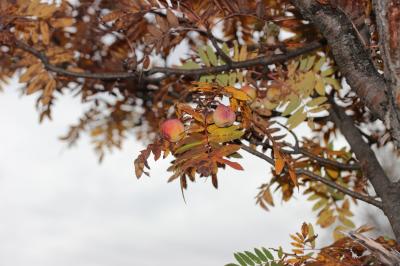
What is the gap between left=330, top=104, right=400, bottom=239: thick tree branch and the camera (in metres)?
1.86

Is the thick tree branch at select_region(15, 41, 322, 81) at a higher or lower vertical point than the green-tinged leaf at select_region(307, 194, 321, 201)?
higher

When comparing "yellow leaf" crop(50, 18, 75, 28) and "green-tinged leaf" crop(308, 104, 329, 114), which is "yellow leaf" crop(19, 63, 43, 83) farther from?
"green-tinged leaf" crop(308, 104, 329, 114)

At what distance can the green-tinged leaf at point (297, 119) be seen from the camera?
1992 mm

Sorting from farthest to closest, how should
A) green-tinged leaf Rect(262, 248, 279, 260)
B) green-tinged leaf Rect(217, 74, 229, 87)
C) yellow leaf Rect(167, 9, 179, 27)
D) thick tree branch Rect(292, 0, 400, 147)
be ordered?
green-tinged leaf Rect(217, 74, 229, 87)
yellow leaf Rect(167, 9, 179, 27)
green-tinged leaf Rect(262, 248, 279, 260)
thick tree branch Rect(292, 0, 400, 147)

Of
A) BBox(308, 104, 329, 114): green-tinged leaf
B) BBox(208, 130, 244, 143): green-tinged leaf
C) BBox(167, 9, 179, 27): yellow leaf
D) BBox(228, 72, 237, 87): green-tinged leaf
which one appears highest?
BBox(167, 9, 179, 27): yellow leaf

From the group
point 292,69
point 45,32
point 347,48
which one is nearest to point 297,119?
point 292,69

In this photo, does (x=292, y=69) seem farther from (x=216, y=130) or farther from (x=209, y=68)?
(x=216, y=130)

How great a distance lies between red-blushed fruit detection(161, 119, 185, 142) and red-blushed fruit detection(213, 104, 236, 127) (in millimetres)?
97

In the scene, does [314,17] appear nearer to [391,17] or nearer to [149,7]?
[391,17]

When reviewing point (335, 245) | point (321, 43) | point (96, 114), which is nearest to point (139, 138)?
point (96, 114)

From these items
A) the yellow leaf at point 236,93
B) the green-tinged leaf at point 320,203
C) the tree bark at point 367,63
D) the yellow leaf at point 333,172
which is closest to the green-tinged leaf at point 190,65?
the tree bark at point 367,63

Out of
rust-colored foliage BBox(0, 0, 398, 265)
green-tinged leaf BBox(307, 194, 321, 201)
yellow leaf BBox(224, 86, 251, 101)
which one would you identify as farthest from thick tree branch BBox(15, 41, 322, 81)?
green-tinged leaf BBox(307, 194, 321, 201)

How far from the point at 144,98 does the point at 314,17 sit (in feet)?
5.92

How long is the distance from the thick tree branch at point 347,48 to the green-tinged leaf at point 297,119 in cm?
42
